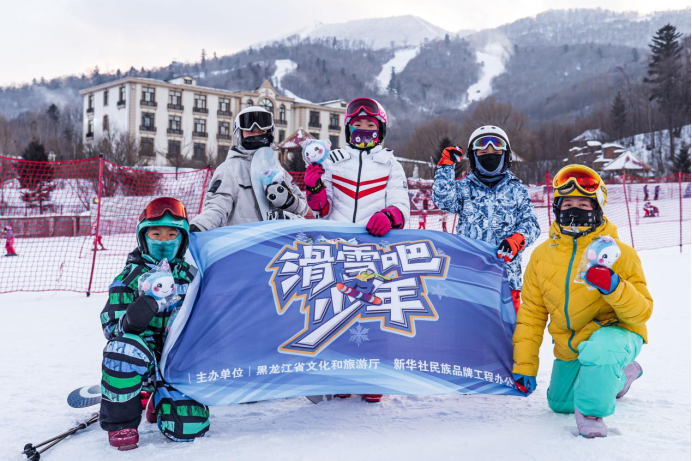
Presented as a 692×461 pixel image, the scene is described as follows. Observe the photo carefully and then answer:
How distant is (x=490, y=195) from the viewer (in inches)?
166

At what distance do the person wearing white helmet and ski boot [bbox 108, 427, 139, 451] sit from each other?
1670 mm

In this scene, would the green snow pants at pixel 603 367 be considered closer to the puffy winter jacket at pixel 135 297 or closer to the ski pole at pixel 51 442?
the puffy winter jacket at pixel 135 297

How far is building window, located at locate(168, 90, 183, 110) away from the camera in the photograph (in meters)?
58.0

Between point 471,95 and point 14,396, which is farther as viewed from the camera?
point 471,95

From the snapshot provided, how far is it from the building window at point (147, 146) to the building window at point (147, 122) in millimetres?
1134

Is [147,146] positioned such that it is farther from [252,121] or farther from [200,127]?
[252,121]

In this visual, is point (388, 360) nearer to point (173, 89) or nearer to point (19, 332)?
point (19, 332)

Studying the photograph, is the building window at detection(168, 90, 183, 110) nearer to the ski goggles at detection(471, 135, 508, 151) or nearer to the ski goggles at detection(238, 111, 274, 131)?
the ski goggles at detection(238, 111, 274, 131)

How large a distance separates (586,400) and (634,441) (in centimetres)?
33

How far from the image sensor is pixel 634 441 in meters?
3.12

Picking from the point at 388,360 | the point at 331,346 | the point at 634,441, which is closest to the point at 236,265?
the point at 331,346

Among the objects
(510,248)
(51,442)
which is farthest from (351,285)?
(51,442)

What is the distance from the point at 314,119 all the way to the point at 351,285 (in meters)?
61.5

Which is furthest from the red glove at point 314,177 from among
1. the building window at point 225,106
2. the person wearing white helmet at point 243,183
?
the building window at point 225,106
